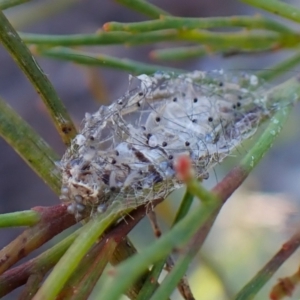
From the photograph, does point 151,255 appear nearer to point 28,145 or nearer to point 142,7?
point 28,145

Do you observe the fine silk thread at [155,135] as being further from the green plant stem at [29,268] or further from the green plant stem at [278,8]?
the green plant stem at [278,8]

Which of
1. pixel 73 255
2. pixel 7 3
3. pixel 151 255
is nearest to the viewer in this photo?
pixel 151 255

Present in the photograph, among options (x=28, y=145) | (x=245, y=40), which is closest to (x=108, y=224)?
(x=28, y=145)

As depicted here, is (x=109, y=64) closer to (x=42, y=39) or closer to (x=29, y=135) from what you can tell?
(x=42, y=39)

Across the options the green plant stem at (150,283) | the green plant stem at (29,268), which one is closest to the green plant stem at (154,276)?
the green plant stem at (150,283)

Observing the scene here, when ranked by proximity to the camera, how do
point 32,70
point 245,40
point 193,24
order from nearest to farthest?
1. point 32,70
2. point 193,24
3. point 245,40

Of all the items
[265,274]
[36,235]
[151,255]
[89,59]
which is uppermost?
[89,59]

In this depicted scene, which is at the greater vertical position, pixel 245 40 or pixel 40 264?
pixel 245 40
